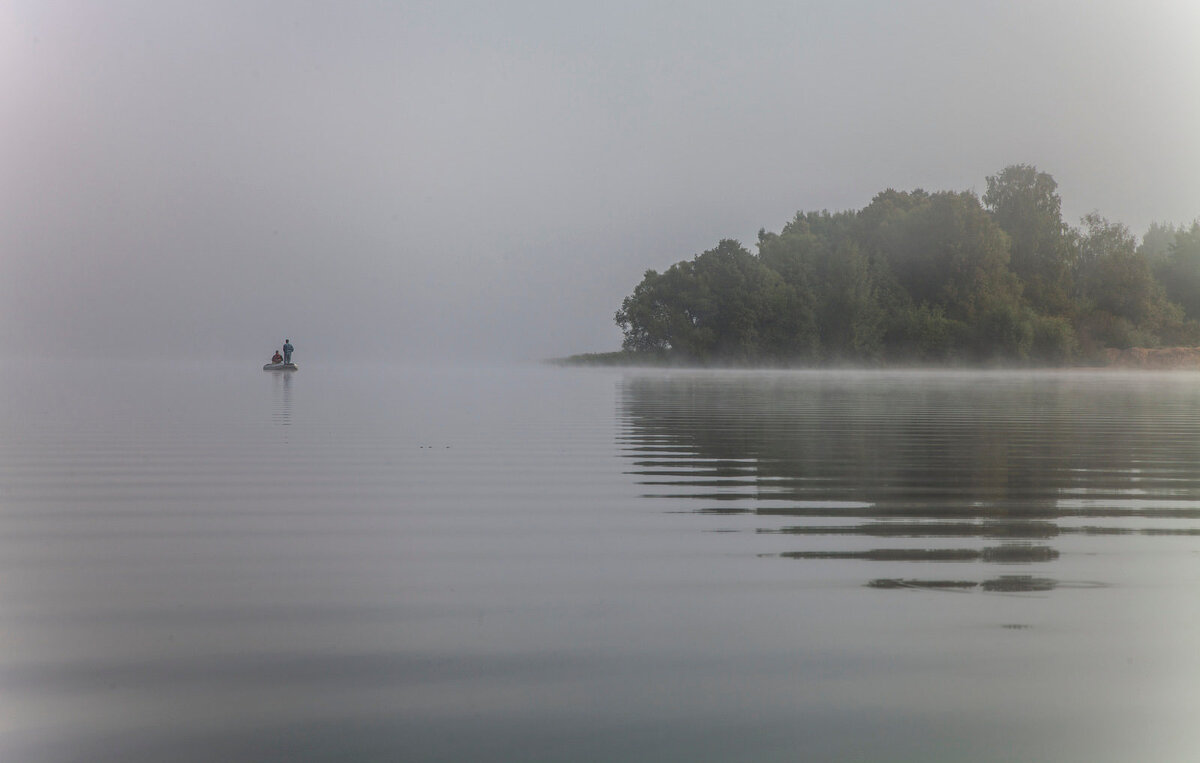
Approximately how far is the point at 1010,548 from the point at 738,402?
663 inches

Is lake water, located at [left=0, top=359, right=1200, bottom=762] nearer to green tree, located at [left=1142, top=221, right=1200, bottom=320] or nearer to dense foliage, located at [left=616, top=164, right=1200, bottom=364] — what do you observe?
dense foliage, located at [left=616, top=164, right=1200, bottom=364]

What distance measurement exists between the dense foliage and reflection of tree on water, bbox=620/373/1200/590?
181ft

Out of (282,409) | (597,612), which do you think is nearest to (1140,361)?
(282,409)

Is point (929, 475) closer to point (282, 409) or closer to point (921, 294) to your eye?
point (282, 409)

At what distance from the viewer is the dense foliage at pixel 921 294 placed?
70.9 metres

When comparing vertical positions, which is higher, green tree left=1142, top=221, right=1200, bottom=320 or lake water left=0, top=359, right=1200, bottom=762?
green tree left=1142, top=221, right=1200, bottom=320

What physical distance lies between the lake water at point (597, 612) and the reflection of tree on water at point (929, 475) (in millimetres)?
57

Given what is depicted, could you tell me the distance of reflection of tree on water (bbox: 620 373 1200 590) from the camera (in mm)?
5773

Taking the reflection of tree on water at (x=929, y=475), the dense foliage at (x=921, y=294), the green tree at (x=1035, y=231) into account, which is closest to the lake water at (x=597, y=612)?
Result: the reflection of tree on water at (x=929, y=475)

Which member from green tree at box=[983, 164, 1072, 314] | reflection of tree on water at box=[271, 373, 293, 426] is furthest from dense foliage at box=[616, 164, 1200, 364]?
reflection of tree on water at box=[271, 373, 293, 426]

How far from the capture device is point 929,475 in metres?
8.59

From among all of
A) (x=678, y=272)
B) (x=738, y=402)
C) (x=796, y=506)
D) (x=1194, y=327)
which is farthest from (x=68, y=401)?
(x=1194, y=327)

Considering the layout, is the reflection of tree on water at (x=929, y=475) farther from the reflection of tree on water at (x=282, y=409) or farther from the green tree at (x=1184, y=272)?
the green tree at (x=1184, y=272)

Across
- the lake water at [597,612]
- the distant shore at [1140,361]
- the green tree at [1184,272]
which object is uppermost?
the green tree at [1184,272]
